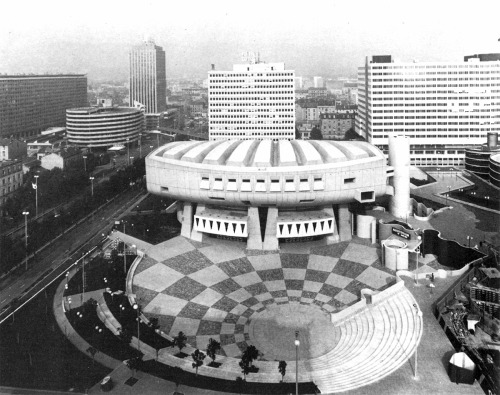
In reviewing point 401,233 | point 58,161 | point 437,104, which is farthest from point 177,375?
point 437,104

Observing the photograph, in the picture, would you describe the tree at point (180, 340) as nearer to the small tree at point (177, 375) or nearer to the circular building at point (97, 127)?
the small tree at point (177, 375)

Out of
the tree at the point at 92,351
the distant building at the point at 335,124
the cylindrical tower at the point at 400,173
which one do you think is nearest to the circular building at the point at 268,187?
the cylindrical tower at the point at 400,173

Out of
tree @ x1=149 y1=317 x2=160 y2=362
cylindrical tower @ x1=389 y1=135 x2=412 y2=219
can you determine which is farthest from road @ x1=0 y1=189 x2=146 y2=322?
cylindrical tower @ x1=389 y1=135 x2=412 y2=219

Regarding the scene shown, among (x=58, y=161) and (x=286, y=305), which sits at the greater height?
(x=58, y=161)

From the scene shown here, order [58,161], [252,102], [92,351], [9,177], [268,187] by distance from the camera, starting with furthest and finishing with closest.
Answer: [252,102] < [58,161] < [9,177] < [268,187] < [92,351]

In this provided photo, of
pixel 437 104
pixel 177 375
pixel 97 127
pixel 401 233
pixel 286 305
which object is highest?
pixel 437 104

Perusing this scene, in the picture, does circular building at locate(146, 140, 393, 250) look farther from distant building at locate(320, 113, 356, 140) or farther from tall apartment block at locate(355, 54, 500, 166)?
distant building at locate(320, 113, 356, 140)

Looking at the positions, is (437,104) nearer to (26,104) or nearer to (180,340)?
(180,340)

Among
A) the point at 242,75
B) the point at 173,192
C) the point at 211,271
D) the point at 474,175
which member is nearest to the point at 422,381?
the point at 211,271

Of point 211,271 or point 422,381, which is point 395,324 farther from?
point 211,271
